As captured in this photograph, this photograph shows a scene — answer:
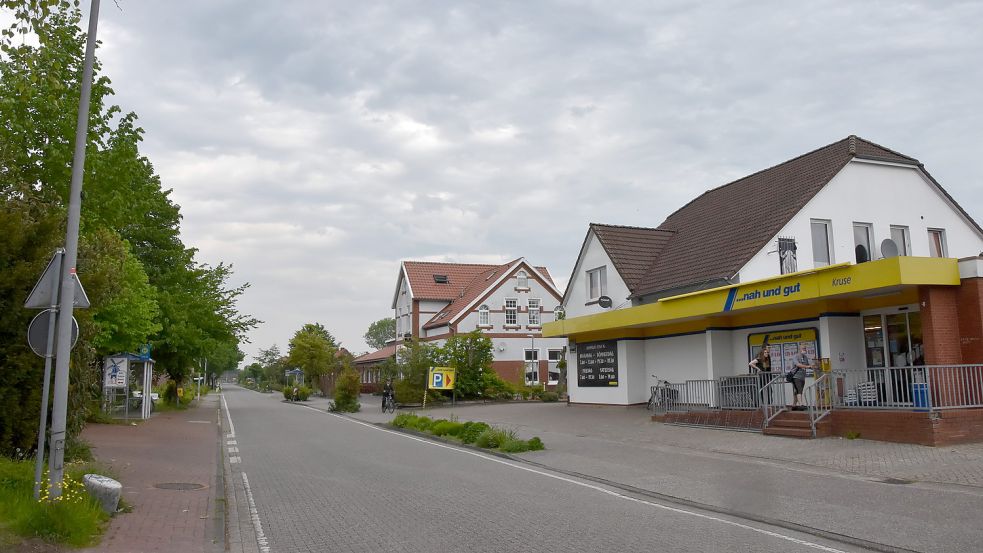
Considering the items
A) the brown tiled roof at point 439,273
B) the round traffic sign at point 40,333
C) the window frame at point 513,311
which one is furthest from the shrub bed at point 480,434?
the brown tiled roof at point 439,273

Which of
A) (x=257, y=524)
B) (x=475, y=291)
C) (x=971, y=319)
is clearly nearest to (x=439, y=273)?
(x=475, y=291)

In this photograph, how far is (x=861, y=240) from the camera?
2441cm

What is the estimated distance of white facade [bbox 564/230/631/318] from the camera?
2880 centimetres

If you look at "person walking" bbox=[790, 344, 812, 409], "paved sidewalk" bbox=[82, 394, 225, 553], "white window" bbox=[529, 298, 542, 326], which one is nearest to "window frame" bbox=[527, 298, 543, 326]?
"white window" bbox=[529, 298, 542, 326]

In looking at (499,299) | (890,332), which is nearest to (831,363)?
(890,332)

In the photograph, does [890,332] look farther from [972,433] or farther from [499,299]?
[499,299]

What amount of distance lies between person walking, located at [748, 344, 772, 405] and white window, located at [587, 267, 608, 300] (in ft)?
28.9

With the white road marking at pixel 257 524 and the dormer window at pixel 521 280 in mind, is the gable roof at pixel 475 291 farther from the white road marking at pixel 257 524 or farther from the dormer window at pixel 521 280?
the white road marking at pixel 257 524

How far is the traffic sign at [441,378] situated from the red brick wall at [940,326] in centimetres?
2378

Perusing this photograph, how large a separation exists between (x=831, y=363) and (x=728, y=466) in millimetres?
6595

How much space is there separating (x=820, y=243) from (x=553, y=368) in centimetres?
3124

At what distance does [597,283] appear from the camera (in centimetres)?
3080

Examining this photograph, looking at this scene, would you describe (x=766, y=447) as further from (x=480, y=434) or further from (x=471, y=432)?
(x=471, y=432)

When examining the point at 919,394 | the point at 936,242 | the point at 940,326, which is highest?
the point at 936,242
